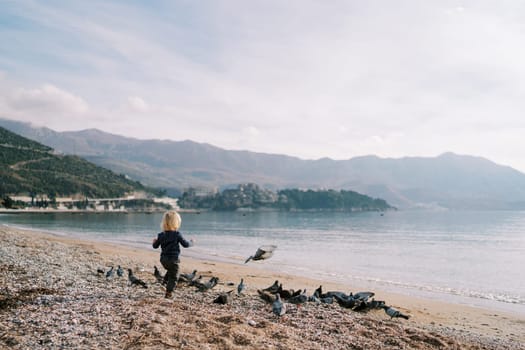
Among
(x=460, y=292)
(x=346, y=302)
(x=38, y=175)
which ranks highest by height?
(x=38, y=175)

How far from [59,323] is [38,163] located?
193m

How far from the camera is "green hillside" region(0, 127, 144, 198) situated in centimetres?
15562

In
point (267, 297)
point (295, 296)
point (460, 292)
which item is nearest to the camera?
point (267, 297)

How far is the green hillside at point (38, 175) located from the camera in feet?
511

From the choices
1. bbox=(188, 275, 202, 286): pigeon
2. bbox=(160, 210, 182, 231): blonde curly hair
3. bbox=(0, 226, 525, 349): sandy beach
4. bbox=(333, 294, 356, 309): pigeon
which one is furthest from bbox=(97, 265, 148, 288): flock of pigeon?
bbox=(333, 294, 356, 309): pigeon

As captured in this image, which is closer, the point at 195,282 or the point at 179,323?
the point at 179,323

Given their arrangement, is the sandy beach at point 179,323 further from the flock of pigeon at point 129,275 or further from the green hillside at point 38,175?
the green hillside at point 38,175

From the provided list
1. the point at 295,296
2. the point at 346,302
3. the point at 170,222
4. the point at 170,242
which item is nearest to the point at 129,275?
the point at 170,242

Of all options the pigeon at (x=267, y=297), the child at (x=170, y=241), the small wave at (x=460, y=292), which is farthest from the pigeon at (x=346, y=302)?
the small wave at (x=460, y=292)

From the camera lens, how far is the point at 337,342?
9.30 metres

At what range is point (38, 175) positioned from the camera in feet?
558

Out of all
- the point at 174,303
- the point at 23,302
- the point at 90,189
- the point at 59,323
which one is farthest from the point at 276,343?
the point at 90,189

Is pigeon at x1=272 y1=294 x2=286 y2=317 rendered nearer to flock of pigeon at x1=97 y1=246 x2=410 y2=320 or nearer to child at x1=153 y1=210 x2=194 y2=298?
flock of pigeon at x1=97 y1=246 x2=410 y2=320

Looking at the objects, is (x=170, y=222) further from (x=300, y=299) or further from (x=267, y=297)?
(x=300, y=299)
